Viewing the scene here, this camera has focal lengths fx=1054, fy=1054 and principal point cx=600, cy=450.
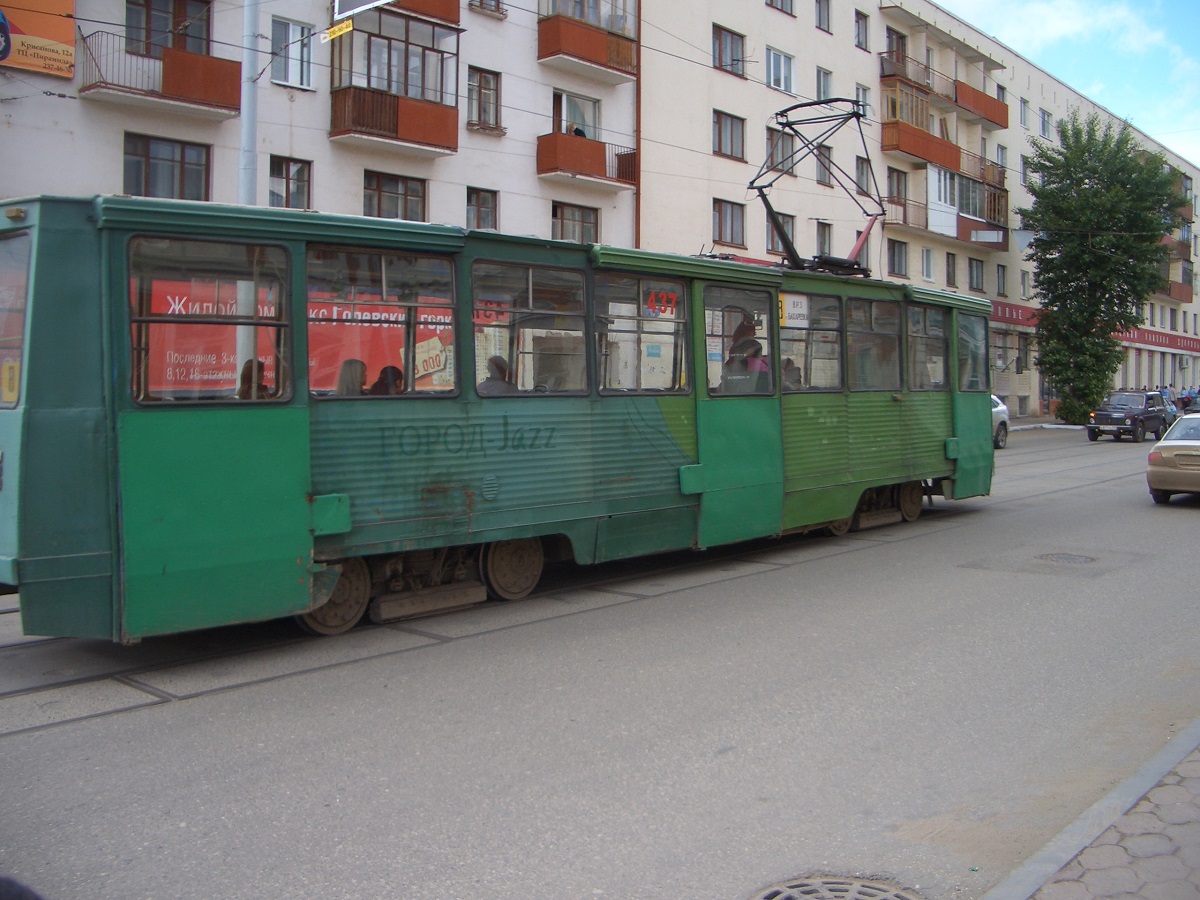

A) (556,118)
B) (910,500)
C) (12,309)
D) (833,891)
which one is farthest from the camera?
(556,118)

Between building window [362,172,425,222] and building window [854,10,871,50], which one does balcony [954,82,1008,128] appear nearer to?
building window [854,10,871,50]

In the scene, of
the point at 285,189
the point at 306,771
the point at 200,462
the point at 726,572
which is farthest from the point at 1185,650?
the point at 285,189

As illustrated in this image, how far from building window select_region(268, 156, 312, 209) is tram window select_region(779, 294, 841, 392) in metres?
12.6

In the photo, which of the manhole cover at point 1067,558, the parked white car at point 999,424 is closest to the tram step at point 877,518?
the manhole cover at point 1067,558

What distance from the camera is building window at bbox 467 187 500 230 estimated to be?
78.7ft

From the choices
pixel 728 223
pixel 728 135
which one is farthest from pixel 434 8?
pixel 728 223

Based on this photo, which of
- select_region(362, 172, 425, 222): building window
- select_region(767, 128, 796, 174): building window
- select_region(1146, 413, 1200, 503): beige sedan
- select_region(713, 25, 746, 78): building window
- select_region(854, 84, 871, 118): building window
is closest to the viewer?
select_region(1146, 413, 1200, 503): beige sedan

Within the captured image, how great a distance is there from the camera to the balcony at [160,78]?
1762 cm

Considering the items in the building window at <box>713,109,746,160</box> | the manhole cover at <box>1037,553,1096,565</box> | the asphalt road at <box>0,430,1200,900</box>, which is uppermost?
the building window at <box>713,109,746,160</box>

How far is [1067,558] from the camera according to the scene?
1083cm

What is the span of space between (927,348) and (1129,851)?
10.4m

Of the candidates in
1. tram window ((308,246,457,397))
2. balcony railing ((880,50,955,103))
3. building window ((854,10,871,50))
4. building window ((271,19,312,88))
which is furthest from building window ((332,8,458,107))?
balcony railing ((880,50,955,103))

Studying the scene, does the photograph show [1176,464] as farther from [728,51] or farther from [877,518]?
[728,51]

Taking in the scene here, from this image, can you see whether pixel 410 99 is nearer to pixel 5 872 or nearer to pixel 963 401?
pixel 963 401
